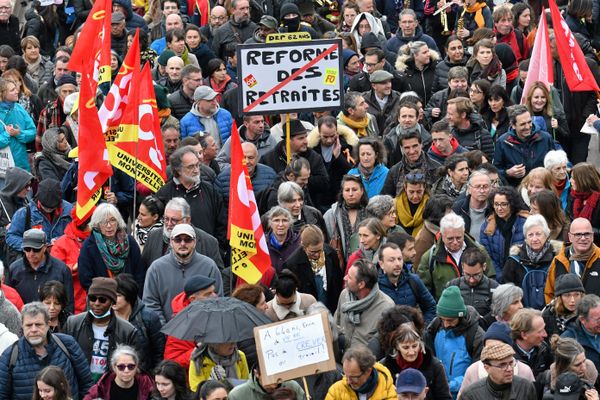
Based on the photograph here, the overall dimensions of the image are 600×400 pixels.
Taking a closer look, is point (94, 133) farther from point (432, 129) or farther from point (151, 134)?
point (432, 129)

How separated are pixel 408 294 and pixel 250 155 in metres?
3.14

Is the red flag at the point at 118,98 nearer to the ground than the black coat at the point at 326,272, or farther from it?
farther from it

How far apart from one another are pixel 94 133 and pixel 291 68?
1880 millimetres

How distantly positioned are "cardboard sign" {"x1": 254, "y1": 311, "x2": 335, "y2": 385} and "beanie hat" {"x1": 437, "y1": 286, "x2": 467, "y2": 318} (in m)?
1.44

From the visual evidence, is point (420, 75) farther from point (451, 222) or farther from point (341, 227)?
point (451, 222)

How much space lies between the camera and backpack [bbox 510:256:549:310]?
51.8 feet

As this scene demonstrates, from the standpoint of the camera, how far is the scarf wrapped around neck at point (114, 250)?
16.2m

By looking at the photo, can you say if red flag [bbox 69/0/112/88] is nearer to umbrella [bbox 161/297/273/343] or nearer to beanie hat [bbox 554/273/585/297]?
umbrella [bbox 161/297/273/343]

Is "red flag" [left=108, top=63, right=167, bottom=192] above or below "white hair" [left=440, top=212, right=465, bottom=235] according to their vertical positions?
above

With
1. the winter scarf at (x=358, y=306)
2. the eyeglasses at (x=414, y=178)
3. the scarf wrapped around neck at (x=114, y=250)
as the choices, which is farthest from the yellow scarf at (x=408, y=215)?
the scarf wrapped around neck at (x=114, y=250)

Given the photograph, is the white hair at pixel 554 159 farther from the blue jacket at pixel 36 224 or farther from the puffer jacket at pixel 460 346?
the blue jacket at pixel 36 224

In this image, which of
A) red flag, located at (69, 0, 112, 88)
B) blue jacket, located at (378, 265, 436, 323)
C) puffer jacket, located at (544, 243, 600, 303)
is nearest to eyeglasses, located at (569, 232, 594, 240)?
puffer jacket, located at (544, 243, 600, 303)

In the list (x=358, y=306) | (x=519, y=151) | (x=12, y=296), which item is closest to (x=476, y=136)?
(x=519, y=151)

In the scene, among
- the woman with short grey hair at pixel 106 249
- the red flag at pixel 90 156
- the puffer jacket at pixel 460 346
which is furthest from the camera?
the red flag at pixel 90 156
